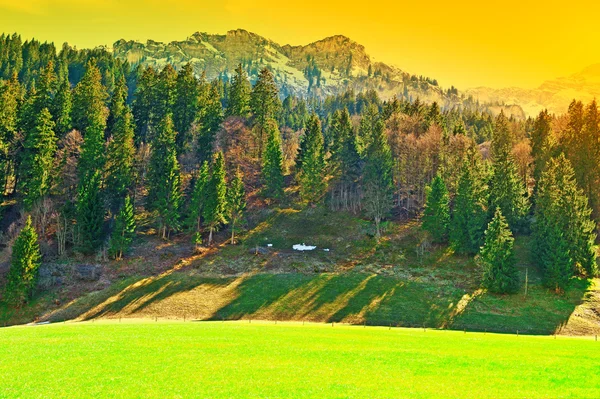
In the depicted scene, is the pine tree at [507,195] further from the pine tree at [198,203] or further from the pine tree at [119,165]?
the pine tree at [119,165]

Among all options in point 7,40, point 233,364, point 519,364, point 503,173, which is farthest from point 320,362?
point 7,40

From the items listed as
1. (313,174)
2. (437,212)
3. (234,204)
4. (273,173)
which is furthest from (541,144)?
(234,204)

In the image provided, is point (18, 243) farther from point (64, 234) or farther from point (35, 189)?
point (35, 189)

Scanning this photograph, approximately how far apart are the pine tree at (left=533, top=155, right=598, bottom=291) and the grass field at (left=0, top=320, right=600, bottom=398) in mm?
24508

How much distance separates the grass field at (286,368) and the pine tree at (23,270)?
25.5 metres

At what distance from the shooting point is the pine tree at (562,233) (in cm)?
4972

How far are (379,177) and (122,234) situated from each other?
44.5 metres

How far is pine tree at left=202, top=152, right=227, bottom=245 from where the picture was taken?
65000 millimetres

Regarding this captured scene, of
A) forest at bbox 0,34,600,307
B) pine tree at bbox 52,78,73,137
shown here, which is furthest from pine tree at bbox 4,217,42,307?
pine tree at bbox 52,78,73,137

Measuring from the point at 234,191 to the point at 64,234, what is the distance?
26024 mm

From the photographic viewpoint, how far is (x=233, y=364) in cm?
2091

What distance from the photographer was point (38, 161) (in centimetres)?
6359

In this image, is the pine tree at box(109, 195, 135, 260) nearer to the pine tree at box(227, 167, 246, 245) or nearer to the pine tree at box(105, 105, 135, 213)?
the pine tree at box(105, 105, 135, 213)

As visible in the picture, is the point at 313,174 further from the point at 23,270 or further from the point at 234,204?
the point at 23,270
